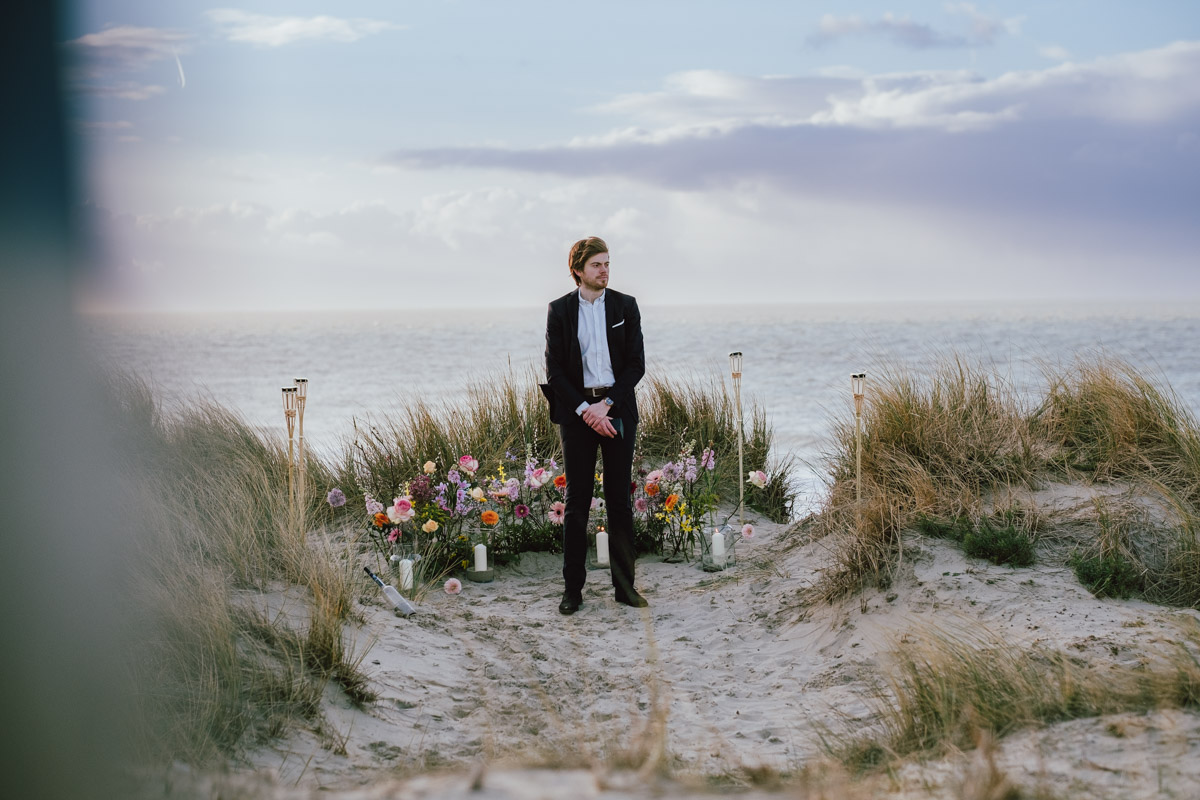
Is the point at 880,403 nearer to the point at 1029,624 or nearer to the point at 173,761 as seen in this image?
the point at 1029,624

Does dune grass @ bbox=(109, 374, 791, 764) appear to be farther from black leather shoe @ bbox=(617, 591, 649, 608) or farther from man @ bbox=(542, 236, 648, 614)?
black leather shoe @ bbox=(617, 591, 649, 608)

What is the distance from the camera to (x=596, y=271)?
15.7 ft

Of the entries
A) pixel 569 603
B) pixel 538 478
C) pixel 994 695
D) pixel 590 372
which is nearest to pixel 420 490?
pixel 538 478

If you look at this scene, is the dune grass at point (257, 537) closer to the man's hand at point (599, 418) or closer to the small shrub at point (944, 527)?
the man's hand at point (599, 418)

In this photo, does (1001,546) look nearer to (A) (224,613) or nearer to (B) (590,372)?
(B) (590,372)

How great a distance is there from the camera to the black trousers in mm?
4914

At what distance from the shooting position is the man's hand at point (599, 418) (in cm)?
471

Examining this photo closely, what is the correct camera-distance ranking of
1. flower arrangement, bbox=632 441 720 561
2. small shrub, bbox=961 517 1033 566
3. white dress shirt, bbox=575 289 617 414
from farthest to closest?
flower arrangement, bbox=632 441 720 561
white dress shirt, bbox=575 289 617 414
small shrub, bbox=961 517 1033 566

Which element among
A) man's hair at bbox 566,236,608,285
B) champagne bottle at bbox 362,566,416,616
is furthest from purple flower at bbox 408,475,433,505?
man's hair at bbox 566,236,608,285

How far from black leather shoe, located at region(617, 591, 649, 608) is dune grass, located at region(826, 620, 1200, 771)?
203 centimetres

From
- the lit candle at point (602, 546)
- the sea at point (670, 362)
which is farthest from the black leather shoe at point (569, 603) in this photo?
the sea at point (670, 362)

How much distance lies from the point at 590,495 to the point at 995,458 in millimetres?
2484

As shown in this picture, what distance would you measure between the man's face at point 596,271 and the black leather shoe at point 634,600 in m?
1.79

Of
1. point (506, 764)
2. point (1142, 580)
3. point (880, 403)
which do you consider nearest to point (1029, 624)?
point (1142, 580)
